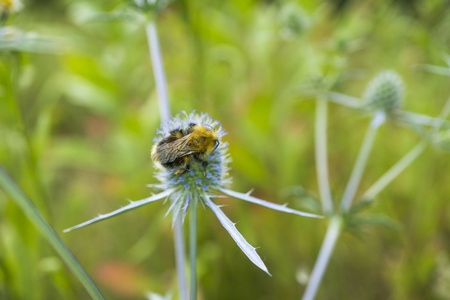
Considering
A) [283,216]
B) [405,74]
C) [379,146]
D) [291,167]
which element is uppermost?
[405,74]

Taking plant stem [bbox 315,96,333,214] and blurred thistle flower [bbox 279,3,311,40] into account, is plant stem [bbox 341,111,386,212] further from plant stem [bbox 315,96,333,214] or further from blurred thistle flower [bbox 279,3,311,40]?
blurred thistle flower [bbox 279,3,311,40]

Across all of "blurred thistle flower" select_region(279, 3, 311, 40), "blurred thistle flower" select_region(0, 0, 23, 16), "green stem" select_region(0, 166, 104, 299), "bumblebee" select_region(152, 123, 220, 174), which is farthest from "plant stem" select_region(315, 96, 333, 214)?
"blurred thistle flower" select_region(0, 0, 23, 16)

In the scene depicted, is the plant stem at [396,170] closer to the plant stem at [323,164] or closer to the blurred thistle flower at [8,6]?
the plant stem at [323,164]

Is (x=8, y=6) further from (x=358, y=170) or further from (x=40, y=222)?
(x=358, y=170)

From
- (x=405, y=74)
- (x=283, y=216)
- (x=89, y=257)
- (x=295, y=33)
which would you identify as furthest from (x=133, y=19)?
(x=405, y=74)

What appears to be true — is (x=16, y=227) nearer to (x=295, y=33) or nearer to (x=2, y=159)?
(x=2, y=159)

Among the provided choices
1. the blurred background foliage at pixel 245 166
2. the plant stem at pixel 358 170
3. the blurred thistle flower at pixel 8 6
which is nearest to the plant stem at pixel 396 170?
Answer: the plant stem at pixel 358 170

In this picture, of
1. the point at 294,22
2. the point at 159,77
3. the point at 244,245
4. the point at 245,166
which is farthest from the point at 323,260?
the point at 294,22
